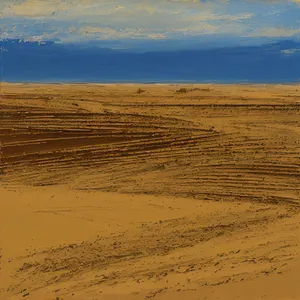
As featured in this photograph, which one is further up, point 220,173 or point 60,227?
point 220,173

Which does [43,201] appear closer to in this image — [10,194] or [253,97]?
[10,194]

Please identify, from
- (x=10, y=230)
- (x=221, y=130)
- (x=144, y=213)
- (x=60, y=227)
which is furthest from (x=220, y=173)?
(x=10, y=230)

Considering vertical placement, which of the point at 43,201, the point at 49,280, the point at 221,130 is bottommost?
the point at 49,280

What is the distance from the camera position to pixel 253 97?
8531 millimetres

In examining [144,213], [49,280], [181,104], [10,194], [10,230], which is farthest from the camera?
[181,104]

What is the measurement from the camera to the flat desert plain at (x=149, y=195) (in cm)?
489

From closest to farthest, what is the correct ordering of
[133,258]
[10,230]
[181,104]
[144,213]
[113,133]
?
[133,258]
[10,230]
[144,213]
[113,133]
[181,104]

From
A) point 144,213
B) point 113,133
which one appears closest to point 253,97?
point 113,133

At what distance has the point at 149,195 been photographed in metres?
6.82

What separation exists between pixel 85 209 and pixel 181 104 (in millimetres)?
2697

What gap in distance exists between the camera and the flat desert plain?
489 centimetres

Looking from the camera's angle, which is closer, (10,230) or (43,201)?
(10,230)

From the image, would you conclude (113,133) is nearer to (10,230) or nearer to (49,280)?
(10,230)

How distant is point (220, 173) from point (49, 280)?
316cm
